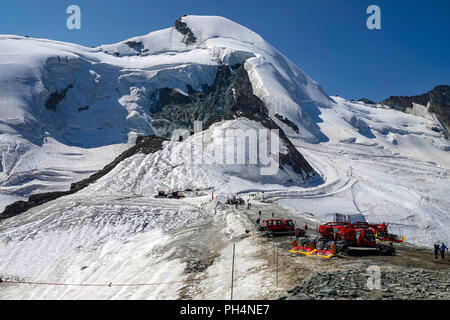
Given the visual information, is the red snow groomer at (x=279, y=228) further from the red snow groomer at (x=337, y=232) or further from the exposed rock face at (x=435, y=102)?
the exposed rock face at (x=435, y=102)

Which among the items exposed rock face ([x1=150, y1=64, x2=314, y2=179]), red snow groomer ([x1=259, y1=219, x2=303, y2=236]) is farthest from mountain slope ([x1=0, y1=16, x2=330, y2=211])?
red snow groomer ([x1=259, y1=219, x2=303, y2=236])

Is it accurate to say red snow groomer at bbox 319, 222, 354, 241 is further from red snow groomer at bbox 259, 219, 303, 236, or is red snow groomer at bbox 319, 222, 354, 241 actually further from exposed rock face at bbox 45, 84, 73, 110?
exposed rock face at bbox 45, 84, 73, 110

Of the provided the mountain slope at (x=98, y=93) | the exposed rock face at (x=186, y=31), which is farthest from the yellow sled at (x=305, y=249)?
the exposed rock face at (x=186, y=31)

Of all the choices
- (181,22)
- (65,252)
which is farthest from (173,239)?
(181,22)

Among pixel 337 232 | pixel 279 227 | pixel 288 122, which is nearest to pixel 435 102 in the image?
pixel 288 122

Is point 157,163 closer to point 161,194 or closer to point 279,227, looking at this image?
point 161,194
